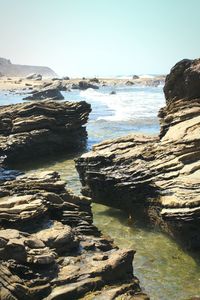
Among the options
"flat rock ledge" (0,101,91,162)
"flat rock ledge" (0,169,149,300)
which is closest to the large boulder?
"flat rock ledge" (0,169,149,300)

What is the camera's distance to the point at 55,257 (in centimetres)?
1326

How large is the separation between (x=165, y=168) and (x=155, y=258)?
15.9 feet

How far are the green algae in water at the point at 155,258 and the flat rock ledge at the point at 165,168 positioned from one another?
0.64m

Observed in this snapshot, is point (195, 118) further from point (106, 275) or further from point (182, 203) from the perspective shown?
point (106, 275)

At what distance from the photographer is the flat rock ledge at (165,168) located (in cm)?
1752

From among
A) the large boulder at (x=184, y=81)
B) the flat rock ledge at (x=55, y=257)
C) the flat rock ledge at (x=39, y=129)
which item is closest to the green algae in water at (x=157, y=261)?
the flat rock ledge at (x=55, y=257)

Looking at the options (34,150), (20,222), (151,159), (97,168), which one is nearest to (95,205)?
(97,168)

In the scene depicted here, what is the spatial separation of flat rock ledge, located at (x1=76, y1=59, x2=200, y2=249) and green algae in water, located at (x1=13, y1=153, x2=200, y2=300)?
0.64 meters

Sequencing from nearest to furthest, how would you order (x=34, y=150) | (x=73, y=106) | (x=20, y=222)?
1. (x=20, y=222)
2. (x=34, y=150)
3. (x=73, y=106)

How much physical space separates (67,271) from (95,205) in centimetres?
1076

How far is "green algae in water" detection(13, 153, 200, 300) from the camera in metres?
14.6

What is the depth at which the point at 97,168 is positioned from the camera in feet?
76.8

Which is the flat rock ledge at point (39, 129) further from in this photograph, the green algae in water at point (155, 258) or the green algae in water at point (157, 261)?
the green algae in water at point (157, 261)

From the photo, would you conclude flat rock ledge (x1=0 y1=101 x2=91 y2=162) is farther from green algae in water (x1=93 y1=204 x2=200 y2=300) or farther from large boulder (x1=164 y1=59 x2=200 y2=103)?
green algae in water (x1=93 y1=204 x2=200 y2=300)
